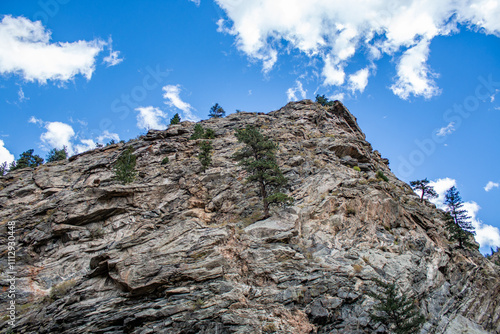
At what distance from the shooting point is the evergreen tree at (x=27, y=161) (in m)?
48.3

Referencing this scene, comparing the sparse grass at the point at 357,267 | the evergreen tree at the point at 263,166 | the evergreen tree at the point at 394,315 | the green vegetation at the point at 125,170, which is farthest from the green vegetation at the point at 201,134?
the evergreen tree at the point at 394,315

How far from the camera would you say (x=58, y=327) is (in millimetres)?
14172

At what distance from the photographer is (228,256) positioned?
16.9 metres

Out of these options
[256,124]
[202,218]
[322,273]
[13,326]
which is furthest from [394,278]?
[256,124]

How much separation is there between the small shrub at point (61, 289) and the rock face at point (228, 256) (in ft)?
0.29

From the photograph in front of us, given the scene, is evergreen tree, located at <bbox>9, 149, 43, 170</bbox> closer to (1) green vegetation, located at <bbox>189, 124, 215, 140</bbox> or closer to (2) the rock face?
(2) the rock face

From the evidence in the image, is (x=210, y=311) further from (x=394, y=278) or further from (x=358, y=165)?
(x=358, y=165)

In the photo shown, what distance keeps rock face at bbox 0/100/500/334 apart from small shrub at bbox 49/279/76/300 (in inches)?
3.5

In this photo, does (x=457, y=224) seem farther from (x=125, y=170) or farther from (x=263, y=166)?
(x=125, y=170)

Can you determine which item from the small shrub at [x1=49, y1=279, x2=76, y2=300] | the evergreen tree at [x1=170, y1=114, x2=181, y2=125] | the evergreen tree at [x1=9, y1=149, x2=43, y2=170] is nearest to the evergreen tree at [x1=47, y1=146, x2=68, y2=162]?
the evergreen tree at [x1=9, y1=149, x2=43, y2=170]

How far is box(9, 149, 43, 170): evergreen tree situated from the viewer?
1900 inches

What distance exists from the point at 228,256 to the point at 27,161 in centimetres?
5631

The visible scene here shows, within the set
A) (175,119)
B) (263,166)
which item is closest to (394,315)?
(263,166)

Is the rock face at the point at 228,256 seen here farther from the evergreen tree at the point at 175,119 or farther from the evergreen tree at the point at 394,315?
the evergreen tree at the point at 175,119
